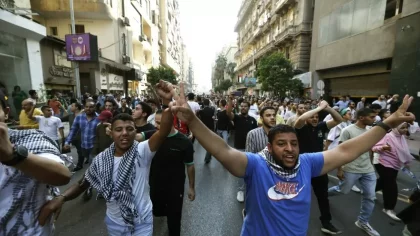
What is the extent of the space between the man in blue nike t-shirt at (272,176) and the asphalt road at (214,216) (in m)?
1.92

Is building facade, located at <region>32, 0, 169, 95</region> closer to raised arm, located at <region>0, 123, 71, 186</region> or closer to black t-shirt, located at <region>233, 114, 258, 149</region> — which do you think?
black t-shirt, located at <region>233, 114, 258, 149</region>

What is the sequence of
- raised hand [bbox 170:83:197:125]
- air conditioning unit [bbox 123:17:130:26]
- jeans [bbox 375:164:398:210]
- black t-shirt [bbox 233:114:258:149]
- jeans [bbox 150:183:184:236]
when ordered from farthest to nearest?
1. air conditioning unit [bbox 123:17:130:26]
2. black t-shirt [bbox 233:114:258:149]
3. jeans [bbox 375:164:398:210]
4. jeans [bbox 150:183:184:236]
5. raised hand [bbox 170:83:197:125]

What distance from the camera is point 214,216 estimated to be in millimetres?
3736

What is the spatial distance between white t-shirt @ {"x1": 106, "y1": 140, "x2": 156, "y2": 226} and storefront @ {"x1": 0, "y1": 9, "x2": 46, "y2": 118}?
36.6ft

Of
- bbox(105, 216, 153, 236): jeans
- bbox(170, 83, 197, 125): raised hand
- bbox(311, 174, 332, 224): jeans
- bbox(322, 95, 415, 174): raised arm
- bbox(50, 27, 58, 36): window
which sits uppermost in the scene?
bbox(50, 27, 58, 36): window

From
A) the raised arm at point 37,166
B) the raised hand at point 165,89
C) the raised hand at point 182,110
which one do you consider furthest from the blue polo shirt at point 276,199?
the raised arm at point 37,166

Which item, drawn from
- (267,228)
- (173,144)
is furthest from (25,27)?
(267,228)

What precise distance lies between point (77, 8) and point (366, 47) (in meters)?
22.5

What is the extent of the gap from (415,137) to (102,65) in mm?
22342

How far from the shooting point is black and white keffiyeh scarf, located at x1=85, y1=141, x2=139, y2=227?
1.85 m

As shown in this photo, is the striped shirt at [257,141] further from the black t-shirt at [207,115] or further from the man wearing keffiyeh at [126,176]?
the black t-shirt at [207,115]

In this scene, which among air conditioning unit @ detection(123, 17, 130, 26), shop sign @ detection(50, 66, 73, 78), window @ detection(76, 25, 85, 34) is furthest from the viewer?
air conditioning unit @ detection(123, 17, 130, 26)

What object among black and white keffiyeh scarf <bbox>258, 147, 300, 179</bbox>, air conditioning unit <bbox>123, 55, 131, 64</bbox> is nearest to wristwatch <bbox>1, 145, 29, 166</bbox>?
black and white keffiyeh scarf <bbox>258, 147, 300, 179</bbox>

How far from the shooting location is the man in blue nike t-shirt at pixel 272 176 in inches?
60.1
